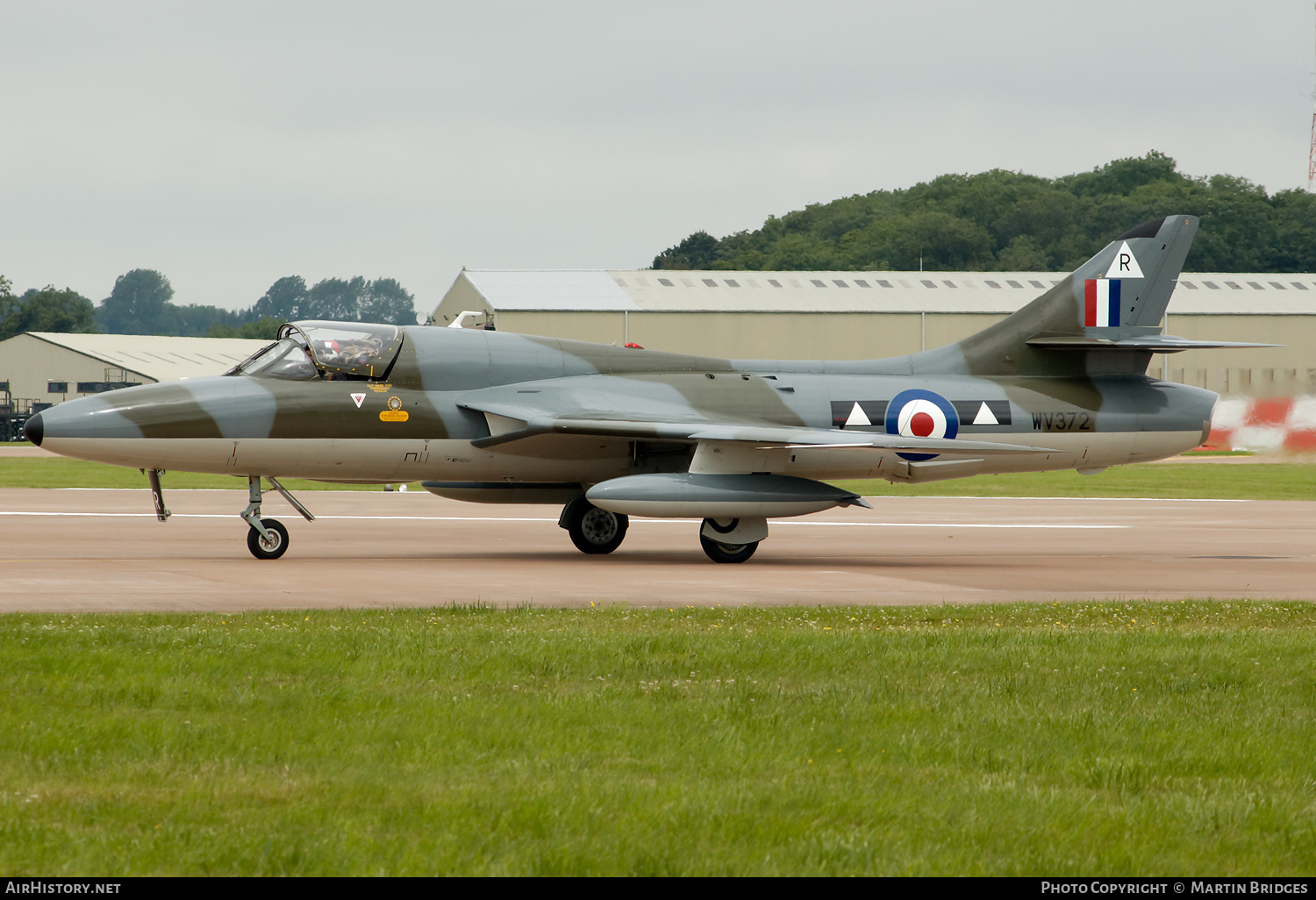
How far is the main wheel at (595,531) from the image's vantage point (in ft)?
59.8

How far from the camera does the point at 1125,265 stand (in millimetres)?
19312

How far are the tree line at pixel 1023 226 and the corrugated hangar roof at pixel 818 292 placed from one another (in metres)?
36.3

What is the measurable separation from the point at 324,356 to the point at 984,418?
8.76m

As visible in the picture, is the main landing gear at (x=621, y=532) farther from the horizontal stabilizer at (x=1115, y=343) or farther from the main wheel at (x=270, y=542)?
the horizontal stabilizer at (x=1115, y=343)

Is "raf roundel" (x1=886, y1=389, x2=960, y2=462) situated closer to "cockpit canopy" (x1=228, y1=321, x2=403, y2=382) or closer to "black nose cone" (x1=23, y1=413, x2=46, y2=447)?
"cockpit canopy" (x1=228, y1=321, x2=403, y2=382)

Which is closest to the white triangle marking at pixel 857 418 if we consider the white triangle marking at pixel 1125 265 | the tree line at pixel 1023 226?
the white triangle marking at pixel 1125 265

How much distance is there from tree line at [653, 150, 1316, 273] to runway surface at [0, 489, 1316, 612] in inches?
3376

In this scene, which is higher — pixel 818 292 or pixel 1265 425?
pixel 818 292

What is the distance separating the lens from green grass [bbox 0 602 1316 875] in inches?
191

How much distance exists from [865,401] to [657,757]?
12.8 meters

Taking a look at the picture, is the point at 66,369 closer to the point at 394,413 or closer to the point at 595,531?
the point at 394,413

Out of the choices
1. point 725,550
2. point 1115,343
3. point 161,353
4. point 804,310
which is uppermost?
point 804,310

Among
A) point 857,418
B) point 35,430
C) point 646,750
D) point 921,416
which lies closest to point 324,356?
point 35,430

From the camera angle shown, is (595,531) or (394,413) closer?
(394,413)
